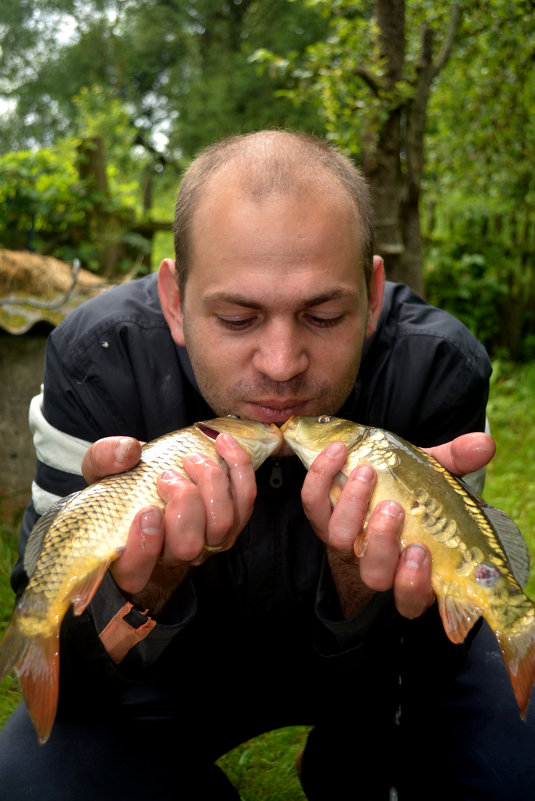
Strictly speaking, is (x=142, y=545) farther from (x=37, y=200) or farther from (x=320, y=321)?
(x=37, y=200)

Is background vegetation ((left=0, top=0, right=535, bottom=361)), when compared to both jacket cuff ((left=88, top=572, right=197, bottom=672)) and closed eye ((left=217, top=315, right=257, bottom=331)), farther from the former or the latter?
jacket cuff ((left=88, top=572, right=197, bottom=672))

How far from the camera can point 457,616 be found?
1.67m

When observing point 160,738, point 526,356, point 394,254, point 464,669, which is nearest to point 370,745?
point 464,669

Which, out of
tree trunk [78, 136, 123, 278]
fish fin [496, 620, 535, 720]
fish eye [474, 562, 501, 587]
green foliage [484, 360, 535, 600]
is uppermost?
fish eye [474, 562, 501, 587]

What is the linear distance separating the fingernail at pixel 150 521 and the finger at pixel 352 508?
1.26ft

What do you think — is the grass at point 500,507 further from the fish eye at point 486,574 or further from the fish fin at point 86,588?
the fish eye at point 486,574

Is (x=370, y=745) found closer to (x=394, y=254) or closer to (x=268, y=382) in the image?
(x=268, y=382)

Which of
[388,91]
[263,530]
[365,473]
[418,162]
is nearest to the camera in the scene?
[365,473]

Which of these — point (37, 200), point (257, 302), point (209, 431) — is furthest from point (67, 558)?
point (37, 200)

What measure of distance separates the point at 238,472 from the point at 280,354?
0.37 metres

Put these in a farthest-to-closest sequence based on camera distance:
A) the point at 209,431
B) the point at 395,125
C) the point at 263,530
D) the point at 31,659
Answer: the point at 395,125, the point at 263,530, the point at 209,431, the point at 31,659

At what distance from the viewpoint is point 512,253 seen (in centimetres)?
888

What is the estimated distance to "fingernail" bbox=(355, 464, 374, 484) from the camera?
1694 mm

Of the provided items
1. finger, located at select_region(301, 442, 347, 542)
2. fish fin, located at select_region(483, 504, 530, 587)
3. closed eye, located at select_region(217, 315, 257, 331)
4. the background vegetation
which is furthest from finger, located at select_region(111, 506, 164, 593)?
the background vegetation
